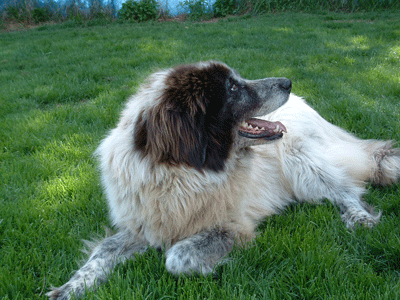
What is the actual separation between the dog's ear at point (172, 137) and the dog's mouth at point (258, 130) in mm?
421

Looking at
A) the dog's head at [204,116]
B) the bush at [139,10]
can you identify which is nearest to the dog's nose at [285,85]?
the dog's head at [204,116]

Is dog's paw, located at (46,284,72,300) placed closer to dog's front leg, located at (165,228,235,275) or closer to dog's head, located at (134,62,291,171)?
dog's front leg, located at (165,228,235,275)

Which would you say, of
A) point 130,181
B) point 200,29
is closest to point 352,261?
point 130,181

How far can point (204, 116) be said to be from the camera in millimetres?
Result: 2359

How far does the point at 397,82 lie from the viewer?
539cm

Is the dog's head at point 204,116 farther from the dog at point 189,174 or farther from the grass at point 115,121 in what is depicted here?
the grass at point 115,121

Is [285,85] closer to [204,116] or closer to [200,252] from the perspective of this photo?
[204,116]

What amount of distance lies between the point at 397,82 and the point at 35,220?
17.5ft

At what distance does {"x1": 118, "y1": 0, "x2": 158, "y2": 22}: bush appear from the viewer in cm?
1327

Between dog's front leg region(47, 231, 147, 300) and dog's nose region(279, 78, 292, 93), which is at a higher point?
dog's nose region(279, 78, 292, 93)

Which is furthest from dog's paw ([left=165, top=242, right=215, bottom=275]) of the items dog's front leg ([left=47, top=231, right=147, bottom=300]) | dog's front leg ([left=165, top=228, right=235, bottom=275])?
dog's front leg ([left=47, top=231, right=147, bottom=300])

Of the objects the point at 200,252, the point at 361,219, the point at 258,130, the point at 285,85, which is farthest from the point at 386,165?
the point at 200,252

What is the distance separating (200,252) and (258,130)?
3.31ft

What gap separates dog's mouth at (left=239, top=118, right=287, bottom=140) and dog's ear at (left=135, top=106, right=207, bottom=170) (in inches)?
16.6
